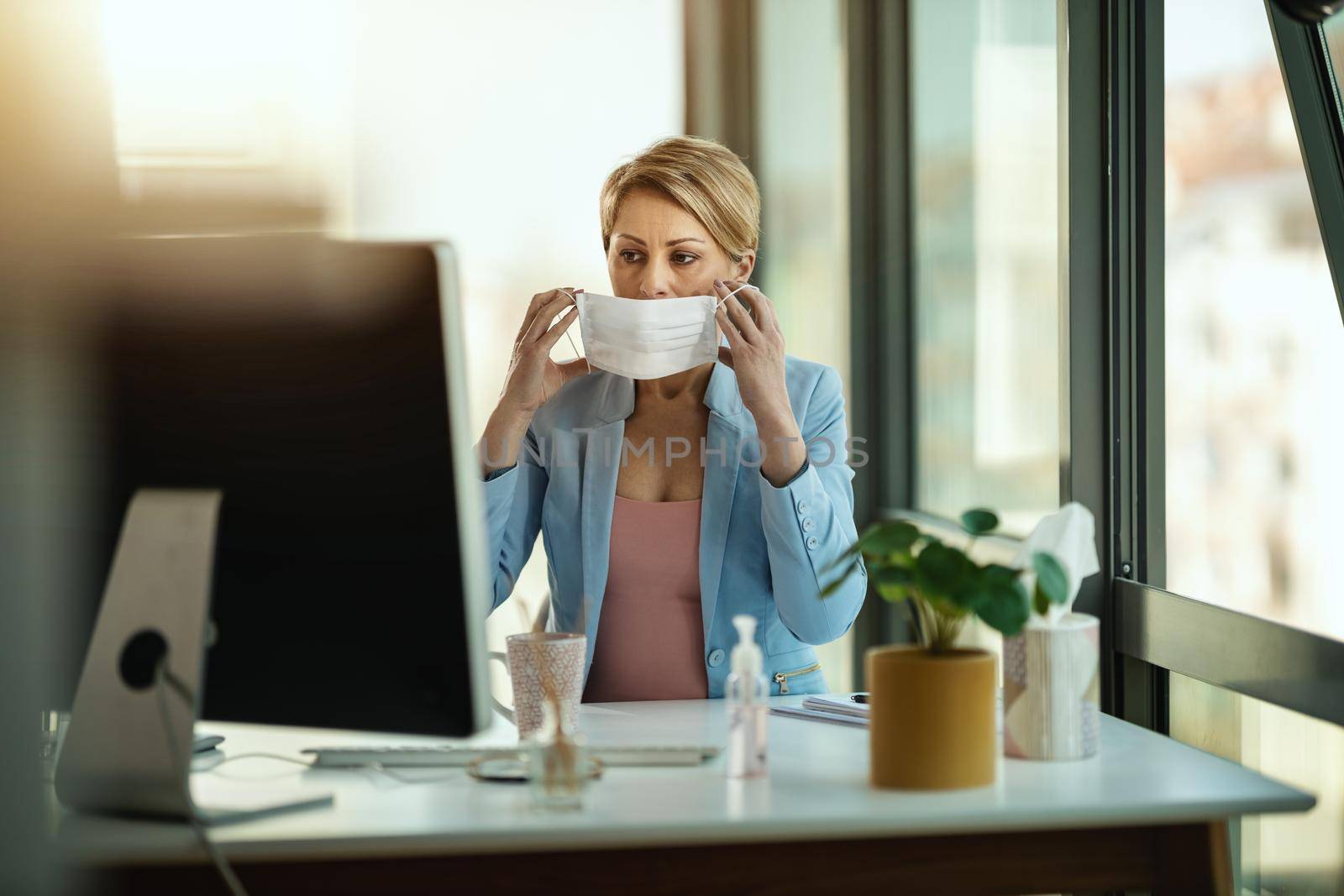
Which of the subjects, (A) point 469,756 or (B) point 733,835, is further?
(A) point 469,756

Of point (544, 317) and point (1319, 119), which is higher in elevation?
point (1319, 119)

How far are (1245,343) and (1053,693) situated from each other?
761 mm

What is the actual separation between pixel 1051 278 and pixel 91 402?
1.99 meters

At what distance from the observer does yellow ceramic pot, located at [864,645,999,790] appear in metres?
1.16

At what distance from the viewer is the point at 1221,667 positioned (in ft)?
5.41

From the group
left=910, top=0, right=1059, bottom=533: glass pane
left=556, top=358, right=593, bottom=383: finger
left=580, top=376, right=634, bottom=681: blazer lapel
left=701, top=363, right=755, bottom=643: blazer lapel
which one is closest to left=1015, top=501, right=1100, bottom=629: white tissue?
left=701, top=363, right=755, bottom=643: blazer lapel

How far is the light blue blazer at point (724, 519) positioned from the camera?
1.79 meters

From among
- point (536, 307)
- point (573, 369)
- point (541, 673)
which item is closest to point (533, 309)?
point (536, 307)

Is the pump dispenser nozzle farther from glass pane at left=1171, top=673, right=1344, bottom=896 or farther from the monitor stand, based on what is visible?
glass pane at left=1171, top=673, right=1344, bottom=896

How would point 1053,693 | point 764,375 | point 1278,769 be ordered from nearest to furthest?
point 1053,693 → point 1278,769 → point 764,375

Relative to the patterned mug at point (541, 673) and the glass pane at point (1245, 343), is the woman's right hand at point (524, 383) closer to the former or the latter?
the patterned mug at point (541, 673)

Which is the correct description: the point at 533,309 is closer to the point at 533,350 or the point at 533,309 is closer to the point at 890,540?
the point at 533,350

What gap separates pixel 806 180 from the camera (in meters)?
3.93

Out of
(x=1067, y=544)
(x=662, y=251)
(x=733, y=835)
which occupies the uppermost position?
(x=662, y=251)
